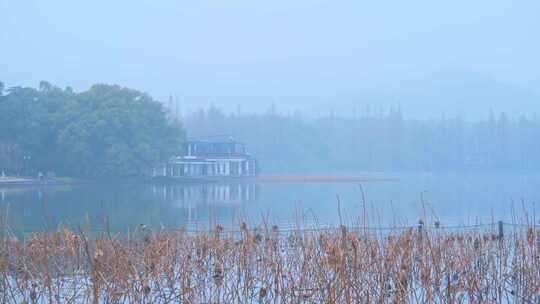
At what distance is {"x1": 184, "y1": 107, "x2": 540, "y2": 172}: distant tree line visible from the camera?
58.3 m

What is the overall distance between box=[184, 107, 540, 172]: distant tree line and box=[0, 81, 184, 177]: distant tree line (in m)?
20.8

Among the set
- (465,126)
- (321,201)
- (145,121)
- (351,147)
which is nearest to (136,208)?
(321,201)

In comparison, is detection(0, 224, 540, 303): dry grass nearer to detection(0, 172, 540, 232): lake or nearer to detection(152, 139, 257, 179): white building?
detection(0, 172, 540, 232): lake

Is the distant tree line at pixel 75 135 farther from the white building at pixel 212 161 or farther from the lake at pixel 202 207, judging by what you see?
the white building at pixel 212 161

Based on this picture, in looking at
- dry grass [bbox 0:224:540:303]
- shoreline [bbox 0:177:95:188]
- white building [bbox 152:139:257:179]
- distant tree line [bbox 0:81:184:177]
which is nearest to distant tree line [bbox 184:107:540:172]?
white building [bbox 152:139:257:179]

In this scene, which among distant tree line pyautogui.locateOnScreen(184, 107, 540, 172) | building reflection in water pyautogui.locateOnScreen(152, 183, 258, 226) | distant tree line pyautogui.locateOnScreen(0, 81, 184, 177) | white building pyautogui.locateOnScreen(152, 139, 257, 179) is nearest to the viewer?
building reflection in water pyautogui.locateOnScreen(152, 183, 258, 226)

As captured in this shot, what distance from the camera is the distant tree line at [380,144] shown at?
2297 inches

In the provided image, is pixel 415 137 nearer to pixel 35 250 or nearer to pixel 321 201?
pixel 321 201

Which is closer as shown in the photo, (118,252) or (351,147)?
(118,252)

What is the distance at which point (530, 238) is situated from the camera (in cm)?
554

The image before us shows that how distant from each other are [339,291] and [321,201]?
20.8 meters

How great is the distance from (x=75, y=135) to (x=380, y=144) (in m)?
36.7

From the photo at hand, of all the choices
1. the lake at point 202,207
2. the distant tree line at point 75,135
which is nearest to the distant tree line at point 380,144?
the distant tree line at point 75,135

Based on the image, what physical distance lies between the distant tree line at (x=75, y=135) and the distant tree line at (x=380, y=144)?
20777 millimetres
